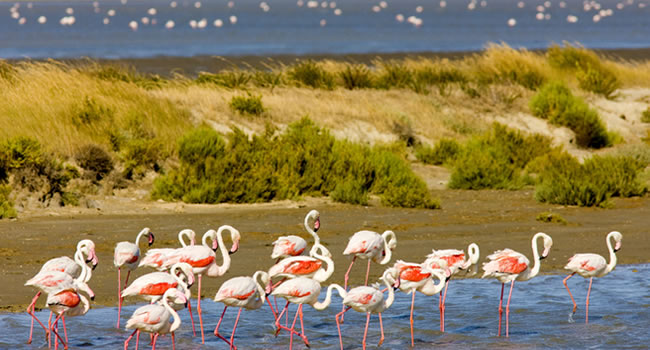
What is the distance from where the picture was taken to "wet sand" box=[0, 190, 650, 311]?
12062 mm

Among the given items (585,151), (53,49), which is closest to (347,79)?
(585,151)

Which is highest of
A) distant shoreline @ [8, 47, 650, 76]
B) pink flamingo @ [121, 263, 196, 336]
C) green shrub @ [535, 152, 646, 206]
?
distant shoreline @ [8, 47, 650, 76]

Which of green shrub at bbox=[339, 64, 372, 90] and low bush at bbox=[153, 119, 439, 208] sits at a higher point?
green shrub at bbox=[339, 64, 372, 90]

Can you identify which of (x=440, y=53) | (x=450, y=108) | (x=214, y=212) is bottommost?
(x=214, y=212)

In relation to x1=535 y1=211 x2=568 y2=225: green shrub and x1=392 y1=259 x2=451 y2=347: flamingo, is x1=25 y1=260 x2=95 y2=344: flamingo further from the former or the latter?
x1=535 y1=211 x2=568 y2=225: green shrub

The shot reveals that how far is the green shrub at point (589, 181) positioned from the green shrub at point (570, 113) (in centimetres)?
493

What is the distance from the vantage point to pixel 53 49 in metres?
58.6

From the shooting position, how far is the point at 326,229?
47.0 ft

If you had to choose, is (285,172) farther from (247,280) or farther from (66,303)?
(66,303)

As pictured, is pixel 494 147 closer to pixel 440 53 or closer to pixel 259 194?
pixel 259 194

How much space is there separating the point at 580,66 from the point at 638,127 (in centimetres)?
542

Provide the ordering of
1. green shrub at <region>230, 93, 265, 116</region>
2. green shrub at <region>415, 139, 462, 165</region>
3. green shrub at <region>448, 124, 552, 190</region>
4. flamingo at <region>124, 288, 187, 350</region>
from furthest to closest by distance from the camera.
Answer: green shrub at <region>230, 93, 265, 116</region> → green shrub at <region>415, 139, 462, 165</region> → green shrub at <region>448, 124, 552, 190</region> → flamingo at <region>124, 288, 187, 350</region>

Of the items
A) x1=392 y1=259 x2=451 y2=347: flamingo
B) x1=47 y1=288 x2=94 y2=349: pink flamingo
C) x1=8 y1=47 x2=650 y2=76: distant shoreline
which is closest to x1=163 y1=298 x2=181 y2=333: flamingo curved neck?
x1=47 y1=288 x2=94 y2=349: pink flamingo

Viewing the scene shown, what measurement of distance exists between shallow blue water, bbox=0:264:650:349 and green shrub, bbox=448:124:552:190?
262 inches
